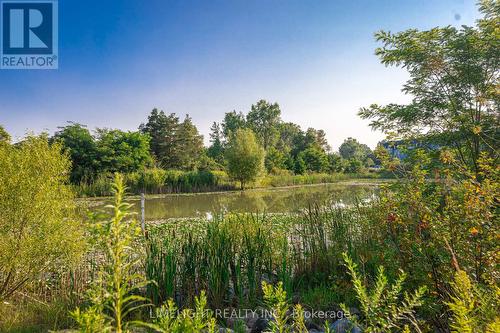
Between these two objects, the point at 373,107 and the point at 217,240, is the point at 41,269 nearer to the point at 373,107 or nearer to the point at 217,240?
the point at 217,240

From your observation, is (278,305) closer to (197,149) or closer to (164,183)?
(164,183)

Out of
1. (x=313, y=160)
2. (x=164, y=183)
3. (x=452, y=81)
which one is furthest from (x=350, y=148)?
(x=452, y=81)

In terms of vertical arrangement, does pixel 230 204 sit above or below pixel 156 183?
below

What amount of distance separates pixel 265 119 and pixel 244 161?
26304 millimetres

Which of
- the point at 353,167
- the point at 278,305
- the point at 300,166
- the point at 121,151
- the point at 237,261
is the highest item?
the point at 121,151

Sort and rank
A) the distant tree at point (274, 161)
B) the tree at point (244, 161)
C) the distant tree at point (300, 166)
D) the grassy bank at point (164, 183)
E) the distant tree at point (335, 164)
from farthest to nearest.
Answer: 1. the distant tree at point (335, 164)
2. the distant tree at point (300, 166)
3. the distant tree at point (274, 161)
4. the tree at point (244, 161)
5. the grassy bank at point (164, 183)

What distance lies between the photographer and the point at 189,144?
37.1 m

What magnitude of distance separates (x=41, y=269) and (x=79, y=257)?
444 millimetres

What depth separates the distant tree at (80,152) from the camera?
19.6 meters

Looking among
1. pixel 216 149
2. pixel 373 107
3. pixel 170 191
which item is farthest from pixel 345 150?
pixel 373 107

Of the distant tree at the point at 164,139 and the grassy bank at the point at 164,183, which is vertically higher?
the distant tree at the point at 164,139

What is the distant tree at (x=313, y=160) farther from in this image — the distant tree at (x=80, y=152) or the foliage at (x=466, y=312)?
the foliage at (x=466, y=312)

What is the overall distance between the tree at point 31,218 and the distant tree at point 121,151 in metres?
17.8

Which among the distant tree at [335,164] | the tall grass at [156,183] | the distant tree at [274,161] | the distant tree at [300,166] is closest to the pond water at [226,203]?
the tall grass at [156,183]
